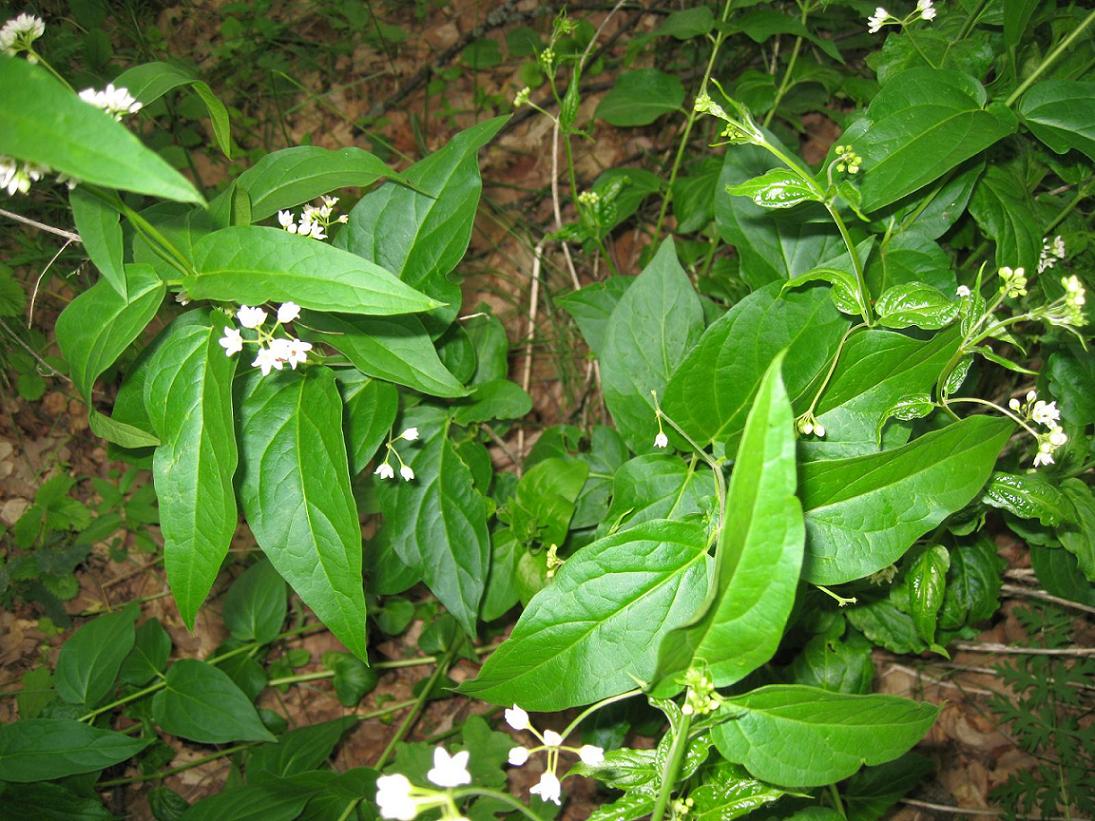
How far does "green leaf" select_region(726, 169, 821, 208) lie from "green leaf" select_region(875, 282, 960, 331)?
0.26 m

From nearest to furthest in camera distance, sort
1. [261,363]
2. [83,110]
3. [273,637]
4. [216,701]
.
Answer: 1. [83,110]
2. [261,363]
3. [216,701]
4. [273,637]

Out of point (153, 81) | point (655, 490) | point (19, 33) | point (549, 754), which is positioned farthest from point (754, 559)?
point (19, 33)

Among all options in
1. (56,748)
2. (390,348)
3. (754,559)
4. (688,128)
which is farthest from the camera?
(688,128)

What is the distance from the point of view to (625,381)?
2.00 m

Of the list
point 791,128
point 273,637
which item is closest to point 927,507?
point 273,637

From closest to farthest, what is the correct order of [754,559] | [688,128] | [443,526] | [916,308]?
[754,559]
[916,308]
[443,526]
[688,128]

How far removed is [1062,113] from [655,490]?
1.27m

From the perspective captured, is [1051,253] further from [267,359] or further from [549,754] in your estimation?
[267,359]

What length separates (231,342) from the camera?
138cm

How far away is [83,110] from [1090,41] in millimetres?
2412

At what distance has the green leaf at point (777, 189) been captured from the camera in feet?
5.02

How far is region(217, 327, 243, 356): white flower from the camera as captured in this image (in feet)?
4.51

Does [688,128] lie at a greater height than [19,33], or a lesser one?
lesser

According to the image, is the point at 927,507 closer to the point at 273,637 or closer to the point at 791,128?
the point at 273,637
